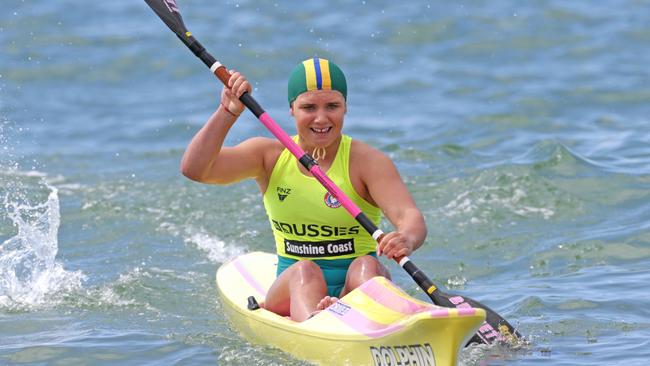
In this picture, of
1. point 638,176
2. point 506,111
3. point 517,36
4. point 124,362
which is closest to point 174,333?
point 124,362

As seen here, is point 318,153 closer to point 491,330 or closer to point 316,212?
point 316,212

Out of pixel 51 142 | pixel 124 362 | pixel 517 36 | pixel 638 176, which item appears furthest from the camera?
pixel 517 36

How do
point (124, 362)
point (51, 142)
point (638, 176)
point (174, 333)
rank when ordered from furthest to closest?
point (51, 142) → point (638, 176) → point (174, 333) → point (124, 362)

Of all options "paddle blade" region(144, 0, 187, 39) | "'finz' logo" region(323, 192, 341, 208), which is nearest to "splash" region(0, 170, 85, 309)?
"paddle blade" region(144, 0, 187, 39)

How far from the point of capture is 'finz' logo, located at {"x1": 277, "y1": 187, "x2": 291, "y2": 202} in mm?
6082

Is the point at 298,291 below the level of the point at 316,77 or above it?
below

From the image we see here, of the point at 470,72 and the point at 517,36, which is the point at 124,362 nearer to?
the point at 470,72

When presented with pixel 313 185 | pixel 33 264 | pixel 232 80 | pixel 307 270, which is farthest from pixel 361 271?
pixel 33 264

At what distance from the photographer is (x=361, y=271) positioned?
19.2 feet

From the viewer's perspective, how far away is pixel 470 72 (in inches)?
545

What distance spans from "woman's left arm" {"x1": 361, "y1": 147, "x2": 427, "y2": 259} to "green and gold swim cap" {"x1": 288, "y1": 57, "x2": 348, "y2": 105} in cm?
43

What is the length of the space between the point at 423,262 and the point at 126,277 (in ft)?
6.55

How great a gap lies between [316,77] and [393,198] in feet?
2.35

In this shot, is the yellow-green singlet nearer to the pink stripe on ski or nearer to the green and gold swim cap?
the green and gold swim cap
